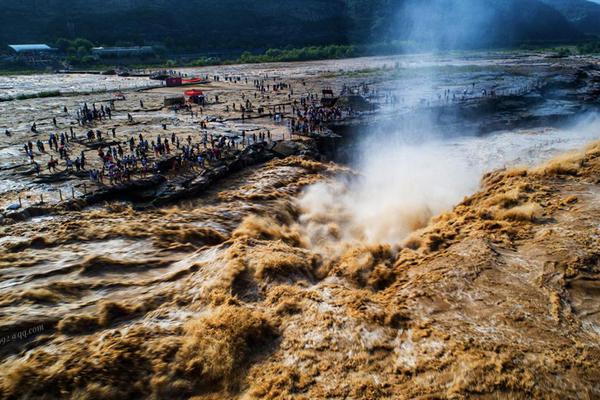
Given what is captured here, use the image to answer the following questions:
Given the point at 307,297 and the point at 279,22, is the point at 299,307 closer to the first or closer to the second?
the point at 307,297

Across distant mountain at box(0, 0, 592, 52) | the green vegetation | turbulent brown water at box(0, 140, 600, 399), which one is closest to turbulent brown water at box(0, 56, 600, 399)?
turbulent brown water at box(0, 140, 600, 399)

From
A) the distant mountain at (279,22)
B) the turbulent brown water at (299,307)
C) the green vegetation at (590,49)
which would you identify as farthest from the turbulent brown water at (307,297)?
the green vegetation at (590,49)

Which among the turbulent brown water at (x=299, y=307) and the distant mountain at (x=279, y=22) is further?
the distant mountain at (x=279, y=22)

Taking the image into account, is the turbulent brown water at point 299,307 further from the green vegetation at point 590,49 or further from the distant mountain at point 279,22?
the green vegetation at point 590,49

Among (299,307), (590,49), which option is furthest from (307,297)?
(590,49)

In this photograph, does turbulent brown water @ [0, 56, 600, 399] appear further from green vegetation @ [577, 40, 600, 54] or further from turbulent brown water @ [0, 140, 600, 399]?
green vegetation @ [577, 40, 600, 54]
